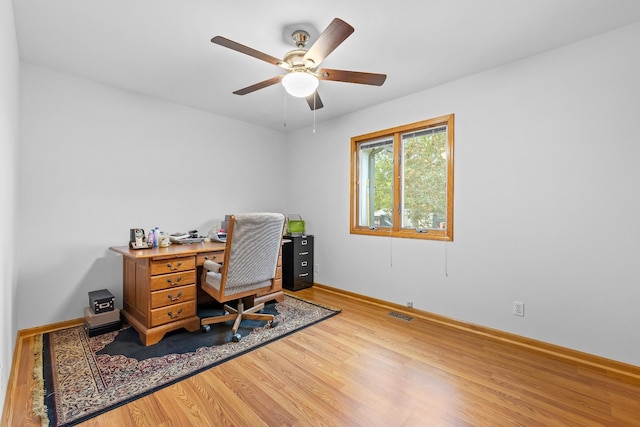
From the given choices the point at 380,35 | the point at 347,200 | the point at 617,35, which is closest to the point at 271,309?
the point at 347,200

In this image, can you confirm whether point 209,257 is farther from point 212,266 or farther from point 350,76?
point 350,76

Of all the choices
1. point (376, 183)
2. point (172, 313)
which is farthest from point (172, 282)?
point (376, 183)

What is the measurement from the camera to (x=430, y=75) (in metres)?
2.70

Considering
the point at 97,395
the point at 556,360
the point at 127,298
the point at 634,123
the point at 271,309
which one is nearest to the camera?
the point at 97,395

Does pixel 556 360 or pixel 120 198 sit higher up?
pixel 120 198

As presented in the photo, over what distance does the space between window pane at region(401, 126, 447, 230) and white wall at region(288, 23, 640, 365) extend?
0.19 meters

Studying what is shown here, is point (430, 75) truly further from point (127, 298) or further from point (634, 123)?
point (127, 298)

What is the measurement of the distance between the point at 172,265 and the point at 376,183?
245 centimetres

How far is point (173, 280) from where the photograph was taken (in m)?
2.50

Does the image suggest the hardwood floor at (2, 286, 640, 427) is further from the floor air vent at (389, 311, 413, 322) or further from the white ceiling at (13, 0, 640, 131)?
the white ceiling at (13, 0, 640, 131)

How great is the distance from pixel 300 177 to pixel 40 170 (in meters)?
2.93

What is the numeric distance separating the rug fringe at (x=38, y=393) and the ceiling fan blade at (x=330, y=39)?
256cm

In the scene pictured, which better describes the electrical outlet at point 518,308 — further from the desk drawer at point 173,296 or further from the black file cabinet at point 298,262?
the desk drawer at point 173,296

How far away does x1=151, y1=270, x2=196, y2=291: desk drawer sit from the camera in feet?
7.86
